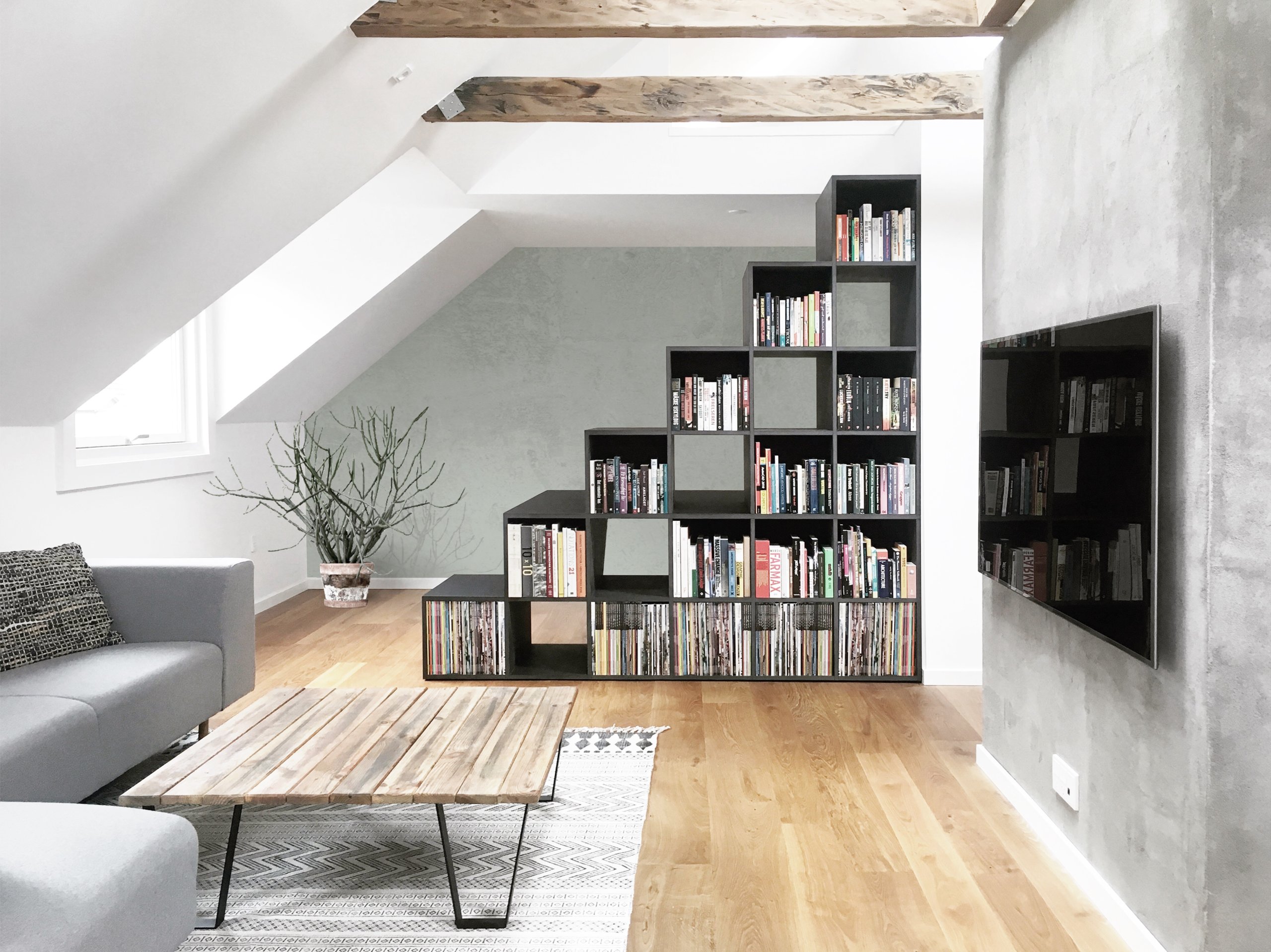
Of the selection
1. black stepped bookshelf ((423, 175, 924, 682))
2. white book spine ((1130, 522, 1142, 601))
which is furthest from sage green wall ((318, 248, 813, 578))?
white book spine ((1130, 522, 1142, 601))

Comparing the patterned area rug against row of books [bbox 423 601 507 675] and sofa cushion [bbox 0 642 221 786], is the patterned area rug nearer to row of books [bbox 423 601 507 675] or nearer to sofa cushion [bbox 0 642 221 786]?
sofa cushion [bbox 0 642 221 786]

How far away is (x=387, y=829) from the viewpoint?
281 cm

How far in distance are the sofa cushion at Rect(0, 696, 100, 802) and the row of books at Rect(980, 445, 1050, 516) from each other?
251cm

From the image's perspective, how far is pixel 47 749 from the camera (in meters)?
2.51

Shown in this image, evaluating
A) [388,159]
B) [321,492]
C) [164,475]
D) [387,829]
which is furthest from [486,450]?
[387,829]

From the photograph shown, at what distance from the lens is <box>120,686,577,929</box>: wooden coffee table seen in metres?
2.13

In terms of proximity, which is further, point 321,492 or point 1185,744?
point 321,492

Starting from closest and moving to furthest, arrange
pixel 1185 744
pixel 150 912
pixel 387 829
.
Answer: pixel 150 912
pixel 1185 744
pixel 387 829

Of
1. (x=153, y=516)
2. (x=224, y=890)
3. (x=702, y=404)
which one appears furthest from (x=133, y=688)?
(x=702, y=404)

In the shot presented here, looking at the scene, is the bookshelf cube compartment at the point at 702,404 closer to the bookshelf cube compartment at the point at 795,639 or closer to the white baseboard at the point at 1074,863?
the bookshelf cube compartment at the point at 795,639

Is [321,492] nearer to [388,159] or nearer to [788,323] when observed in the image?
[388,159]

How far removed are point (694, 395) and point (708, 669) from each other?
117cm

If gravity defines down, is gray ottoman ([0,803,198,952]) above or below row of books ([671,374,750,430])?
below

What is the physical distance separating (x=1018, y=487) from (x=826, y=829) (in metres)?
1.06
